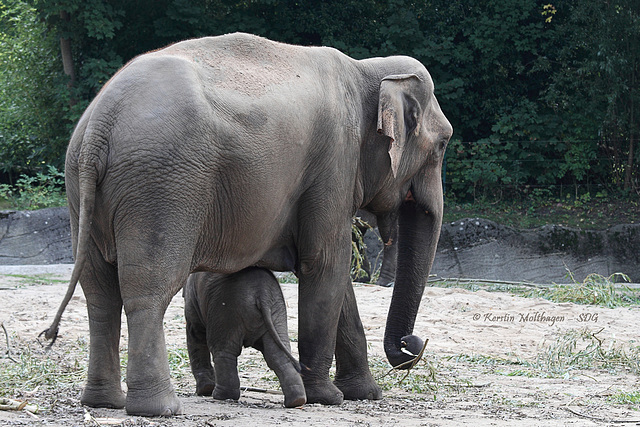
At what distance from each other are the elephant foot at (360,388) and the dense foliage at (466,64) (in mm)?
9963

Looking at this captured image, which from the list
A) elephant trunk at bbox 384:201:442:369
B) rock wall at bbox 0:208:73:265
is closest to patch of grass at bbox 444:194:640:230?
rock wall at bbox 0:208:73:265

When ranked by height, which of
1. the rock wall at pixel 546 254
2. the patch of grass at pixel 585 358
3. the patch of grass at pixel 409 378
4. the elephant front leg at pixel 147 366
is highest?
the elephant front leg at pixel 147 366

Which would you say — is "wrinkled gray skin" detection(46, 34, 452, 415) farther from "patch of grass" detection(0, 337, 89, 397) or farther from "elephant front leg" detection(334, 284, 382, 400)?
"patch of grass" detection(0, 337, 89, 397)

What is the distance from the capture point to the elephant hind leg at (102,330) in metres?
3.78

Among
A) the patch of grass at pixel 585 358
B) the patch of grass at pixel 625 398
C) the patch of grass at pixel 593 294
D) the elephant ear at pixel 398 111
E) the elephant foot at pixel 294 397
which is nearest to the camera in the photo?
the elephant foot at pixel 294 397

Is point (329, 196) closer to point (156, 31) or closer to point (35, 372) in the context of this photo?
point (35, 372)

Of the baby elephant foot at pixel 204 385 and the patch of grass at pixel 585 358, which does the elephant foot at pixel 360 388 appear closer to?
the baby elephant foot at pixel 204 385

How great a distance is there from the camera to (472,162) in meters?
14.8

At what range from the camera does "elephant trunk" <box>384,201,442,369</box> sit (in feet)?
17.1

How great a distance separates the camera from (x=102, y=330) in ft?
12.5

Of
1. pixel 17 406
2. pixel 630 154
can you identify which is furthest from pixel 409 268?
pixel 630 154

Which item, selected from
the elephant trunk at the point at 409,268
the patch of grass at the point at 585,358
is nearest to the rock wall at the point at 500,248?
the patch of grass at the point at 585,358

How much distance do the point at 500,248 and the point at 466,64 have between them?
4995 mm

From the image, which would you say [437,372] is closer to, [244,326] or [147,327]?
[244,326]
